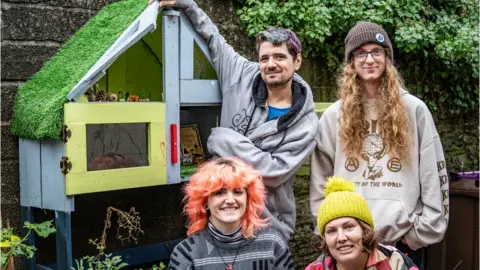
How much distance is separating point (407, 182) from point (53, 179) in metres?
1.87

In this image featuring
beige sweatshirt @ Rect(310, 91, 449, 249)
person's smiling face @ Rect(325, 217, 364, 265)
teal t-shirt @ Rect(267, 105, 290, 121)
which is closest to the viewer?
person's smiling face @ Rect(325, 217, 364, 265)

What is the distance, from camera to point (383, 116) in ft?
10.6

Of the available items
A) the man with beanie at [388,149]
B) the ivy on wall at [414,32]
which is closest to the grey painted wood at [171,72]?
the man with beanie at [388,149]

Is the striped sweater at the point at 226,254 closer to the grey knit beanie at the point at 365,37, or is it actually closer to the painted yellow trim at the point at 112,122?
the painted yellow trim at the point at 112,122

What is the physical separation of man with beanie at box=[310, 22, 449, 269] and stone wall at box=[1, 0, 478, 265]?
145 cm

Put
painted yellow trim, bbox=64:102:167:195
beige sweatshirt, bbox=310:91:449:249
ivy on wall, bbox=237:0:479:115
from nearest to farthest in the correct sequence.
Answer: painted yellow trim, bbox=64:102:167:195 < beige sweatshirt, bbox=310:91:449:249 < ivy on wall, bbox=237:0:479:115

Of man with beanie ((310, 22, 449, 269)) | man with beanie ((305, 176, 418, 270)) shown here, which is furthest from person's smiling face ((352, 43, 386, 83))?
man with beanie ((305, 176, 418, 270))

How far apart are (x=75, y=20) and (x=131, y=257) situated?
153 centimetres

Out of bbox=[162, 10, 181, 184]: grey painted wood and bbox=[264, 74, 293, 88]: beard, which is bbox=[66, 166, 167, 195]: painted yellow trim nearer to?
bbox=[162, 10, 181, 184]: grey painted wood

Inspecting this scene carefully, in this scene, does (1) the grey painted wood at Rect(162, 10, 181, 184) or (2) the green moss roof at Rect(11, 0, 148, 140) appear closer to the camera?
(2) the green moss roof at Rect(11, 0, 148, 140)

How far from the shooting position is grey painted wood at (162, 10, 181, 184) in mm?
3412

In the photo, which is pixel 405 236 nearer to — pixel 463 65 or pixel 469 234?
pixel 469 234

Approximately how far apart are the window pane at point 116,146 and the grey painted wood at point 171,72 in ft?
0.50

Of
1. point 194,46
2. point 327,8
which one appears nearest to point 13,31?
point 194,46
